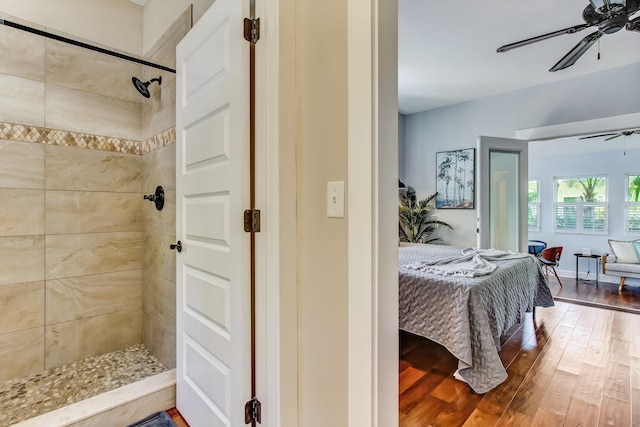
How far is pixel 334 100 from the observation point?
1.01 meters

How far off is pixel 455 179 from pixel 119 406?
4.69 metres

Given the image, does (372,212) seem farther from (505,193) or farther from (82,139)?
(505,193)

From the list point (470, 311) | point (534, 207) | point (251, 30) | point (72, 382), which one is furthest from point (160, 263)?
point (534, 207)

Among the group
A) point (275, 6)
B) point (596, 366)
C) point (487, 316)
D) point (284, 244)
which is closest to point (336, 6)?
point (275, 6)

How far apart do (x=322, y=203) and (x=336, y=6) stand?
644 millimetres

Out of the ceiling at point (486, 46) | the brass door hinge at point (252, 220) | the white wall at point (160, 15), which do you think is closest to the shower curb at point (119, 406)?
the brass door hinge at point (252, 220)

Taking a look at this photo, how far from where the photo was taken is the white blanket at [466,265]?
2.35 metres

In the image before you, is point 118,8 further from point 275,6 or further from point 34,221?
point 275,6

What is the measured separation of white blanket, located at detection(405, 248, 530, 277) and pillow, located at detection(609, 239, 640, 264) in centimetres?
390

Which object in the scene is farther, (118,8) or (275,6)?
(118,8)

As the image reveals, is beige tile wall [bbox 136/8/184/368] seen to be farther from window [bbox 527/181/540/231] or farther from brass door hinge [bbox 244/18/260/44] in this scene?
window [bbox 527/181/540/231]

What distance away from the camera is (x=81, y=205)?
2186mm

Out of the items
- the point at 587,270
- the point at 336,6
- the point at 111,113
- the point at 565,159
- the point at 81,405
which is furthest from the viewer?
the point at 565,159

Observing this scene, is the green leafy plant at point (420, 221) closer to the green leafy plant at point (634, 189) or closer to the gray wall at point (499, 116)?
the gray wall at point (499, 116)
